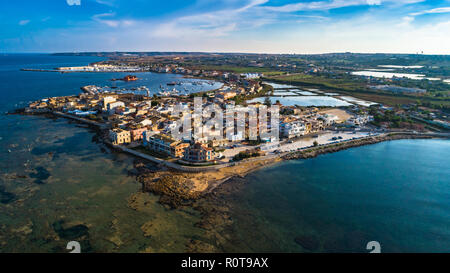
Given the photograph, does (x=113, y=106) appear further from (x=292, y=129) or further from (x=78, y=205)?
(x=292, y=129)

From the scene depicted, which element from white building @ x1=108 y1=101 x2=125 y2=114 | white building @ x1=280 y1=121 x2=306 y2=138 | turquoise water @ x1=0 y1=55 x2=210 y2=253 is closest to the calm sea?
turquoise water @ x1=0 y1=55 x2=210 y2=253

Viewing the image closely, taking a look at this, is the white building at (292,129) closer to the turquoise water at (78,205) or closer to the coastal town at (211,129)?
the coastal town at (211,129)

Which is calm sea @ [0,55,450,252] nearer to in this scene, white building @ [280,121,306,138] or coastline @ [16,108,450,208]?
coastline @ [16,108,450,208]

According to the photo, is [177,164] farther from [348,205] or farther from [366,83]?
[366,83]

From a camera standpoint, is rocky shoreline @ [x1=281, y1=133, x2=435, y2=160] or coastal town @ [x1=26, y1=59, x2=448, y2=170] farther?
rocky shoreline @ [x1=281, y1=133, x2=435, y2=160]

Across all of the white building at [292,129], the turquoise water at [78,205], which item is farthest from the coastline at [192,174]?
the white building at [292,129]
